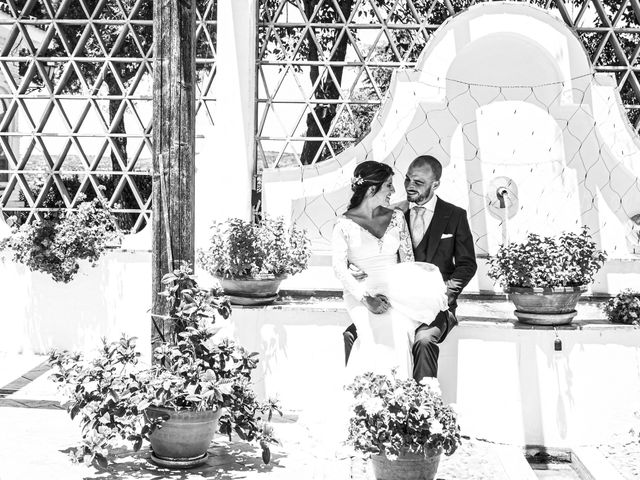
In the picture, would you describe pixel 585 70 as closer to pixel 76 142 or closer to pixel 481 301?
pixel 481 301

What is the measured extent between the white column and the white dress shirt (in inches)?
55.5

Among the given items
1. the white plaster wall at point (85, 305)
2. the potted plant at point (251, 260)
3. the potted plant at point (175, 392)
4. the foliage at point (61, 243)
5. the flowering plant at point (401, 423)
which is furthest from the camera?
the white plaster wall at point (85, 305)

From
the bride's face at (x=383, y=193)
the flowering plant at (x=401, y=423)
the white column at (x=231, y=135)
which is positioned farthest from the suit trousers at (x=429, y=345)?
the white column at (x=231, y=135)

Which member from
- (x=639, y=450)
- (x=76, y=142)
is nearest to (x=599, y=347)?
(x=639, y=450)

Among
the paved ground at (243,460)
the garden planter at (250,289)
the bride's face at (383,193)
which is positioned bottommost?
the paved ground at (243,460)

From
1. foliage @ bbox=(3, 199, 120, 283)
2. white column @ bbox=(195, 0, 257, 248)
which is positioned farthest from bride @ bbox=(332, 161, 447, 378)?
foliage @ bbox=(3, 199, 120, 283)

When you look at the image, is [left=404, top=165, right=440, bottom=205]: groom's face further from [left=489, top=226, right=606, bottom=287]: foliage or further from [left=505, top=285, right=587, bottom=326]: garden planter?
[left=505, top=285, right=587, bottom=326]: garden planter

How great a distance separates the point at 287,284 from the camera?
222 inches

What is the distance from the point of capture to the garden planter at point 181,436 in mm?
3797

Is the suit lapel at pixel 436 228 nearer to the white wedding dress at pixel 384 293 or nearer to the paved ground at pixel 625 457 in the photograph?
the white wedding dress at pixel 384 293

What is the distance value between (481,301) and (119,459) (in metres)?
2.55

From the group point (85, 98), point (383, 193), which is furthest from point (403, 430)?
point (85, 98)

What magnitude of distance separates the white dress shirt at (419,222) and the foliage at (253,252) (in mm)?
768

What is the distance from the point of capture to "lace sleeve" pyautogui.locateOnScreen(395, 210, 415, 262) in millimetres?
4465
